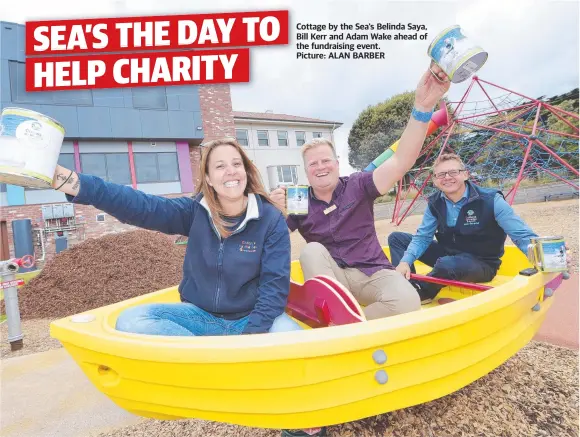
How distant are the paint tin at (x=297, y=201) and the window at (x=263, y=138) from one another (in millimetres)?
19463

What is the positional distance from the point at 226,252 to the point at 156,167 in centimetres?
1246

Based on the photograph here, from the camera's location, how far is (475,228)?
263cm

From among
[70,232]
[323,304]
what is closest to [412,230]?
[323,304]

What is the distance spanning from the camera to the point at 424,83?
1.78 meters

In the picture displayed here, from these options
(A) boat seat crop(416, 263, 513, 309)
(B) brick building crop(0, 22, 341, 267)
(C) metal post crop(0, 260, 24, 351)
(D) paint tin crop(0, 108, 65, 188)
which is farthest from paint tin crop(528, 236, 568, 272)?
(B) brick building crop(0, 22, 341, 267)

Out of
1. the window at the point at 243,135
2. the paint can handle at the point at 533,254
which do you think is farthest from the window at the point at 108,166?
the paint can handle at the point at 533,254

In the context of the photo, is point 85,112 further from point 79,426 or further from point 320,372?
point 320,372

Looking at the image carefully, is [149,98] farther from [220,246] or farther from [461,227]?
[220,246]

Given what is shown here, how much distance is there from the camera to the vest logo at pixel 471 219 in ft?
8.58

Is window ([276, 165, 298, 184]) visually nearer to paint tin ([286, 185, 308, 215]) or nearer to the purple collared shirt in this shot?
the purple collared shirt

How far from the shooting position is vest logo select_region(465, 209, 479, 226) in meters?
2.62

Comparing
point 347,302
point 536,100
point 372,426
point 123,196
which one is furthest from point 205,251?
point 536,100

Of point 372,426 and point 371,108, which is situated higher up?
point 371,108

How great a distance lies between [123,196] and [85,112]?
12.0 metres
